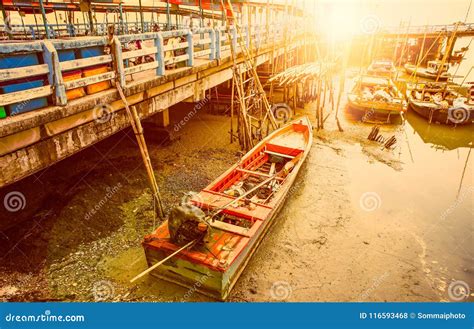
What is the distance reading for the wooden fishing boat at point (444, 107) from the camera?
1622cm

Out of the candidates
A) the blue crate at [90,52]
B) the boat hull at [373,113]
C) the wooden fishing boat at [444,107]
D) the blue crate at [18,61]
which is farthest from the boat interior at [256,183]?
the wooden fishing boat at [444,107]

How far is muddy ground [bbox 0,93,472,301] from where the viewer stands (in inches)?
248

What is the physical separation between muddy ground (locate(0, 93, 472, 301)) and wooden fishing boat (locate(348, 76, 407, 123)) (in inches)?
271

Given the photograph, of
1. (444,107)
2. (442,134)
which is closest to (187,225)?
(442,134)

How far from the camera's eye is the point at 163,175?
10.2 metres

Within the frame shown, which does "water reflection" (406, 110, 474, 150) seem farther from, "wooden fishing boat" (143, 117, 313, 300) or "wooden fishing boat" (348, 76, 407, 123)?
"wooden fishing boat" (143, 117, 313, 300)

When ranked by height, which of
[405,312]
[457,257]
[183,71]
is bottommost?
[457,257]

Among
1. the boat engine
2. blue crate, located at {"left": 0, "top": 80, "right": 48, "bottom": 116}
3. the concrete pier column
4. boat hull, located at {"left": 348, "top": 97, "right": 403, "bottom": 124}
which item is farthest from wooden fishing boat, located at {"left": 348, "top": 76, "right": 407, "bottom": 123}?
blue crate, located at {"left": 0, "top": 80, "right": 48, "bottom": 116}

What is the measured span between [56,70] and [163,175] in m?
5.45

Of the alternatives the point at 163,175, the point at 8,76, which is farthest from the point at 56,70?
the point at 163,175

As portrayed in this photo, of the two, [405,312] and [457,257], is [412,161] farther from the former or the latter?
[405,312]

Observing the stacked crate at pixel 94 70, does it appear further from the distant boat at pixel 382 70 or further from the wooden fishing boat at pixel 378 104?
the distant boat at pixel 382 70

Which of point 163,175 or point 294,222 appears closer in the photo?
point 294,222

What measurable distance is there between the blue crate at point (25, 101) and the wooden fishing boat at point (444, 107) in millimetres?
18008
